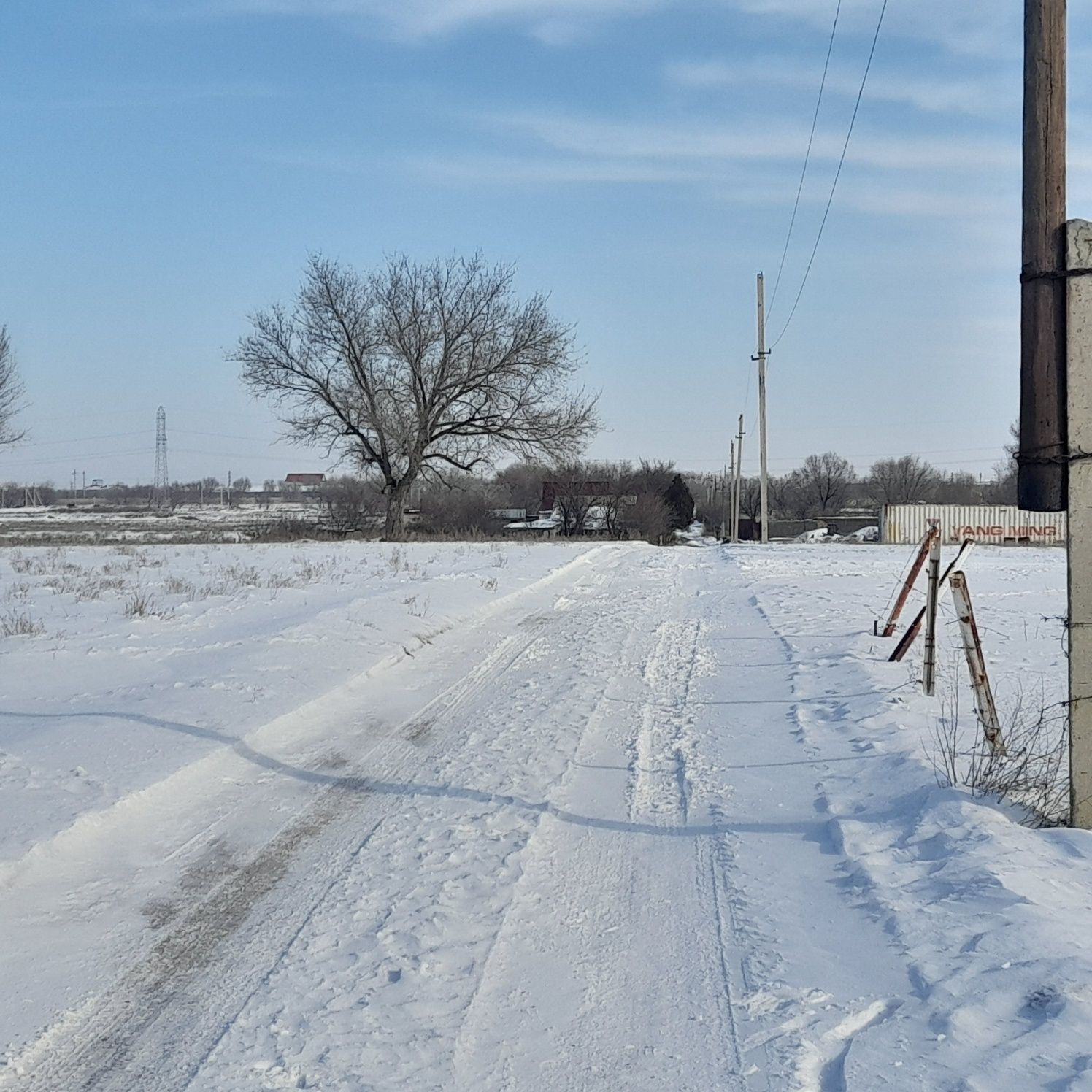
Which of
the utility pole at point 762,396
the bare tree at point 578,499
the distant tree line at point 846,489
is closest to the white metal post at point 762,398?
the utility pole at point 762,396

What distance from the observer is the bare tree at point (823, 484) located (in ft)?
363

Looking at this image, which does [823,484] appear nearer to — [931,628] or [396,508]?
[396,508]

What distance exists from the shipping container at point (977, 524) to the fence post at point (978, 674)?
41.2 metres

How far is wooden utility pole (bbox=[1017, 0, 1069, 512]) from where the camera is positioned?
532 centimetres

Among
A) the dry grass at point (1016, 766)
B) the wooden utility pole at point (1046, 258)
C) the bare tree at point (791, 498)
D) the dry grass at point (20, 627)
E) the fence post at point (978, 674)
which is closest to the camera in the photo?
the wooden utility pole at point (1046, 258)

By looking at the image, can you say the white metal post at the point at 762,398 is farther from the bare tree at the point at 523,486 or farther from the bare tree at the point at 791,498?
the bare tree at the point at 791,498

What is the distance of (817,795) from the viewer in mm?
5895

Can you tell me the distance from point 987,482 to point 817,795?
131250 millimetres

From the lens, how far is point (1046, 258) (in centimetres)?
534

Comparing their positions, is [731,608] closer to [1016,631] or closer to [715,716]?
[1016,631]

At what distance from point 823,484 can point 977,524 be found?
64.5 meters

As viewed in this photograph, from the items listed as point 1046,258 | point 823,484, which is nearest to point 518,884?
point 1046,258

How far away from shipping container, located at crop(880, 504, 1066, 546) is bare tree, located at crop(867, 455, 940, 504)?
221ft

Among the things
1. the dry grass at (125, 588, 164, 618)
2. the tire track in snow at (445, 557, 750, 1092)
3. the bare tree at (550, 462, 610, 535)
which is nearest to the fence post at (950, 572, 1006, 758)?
the tire track in snow at (445, 557, 750, 1092)
